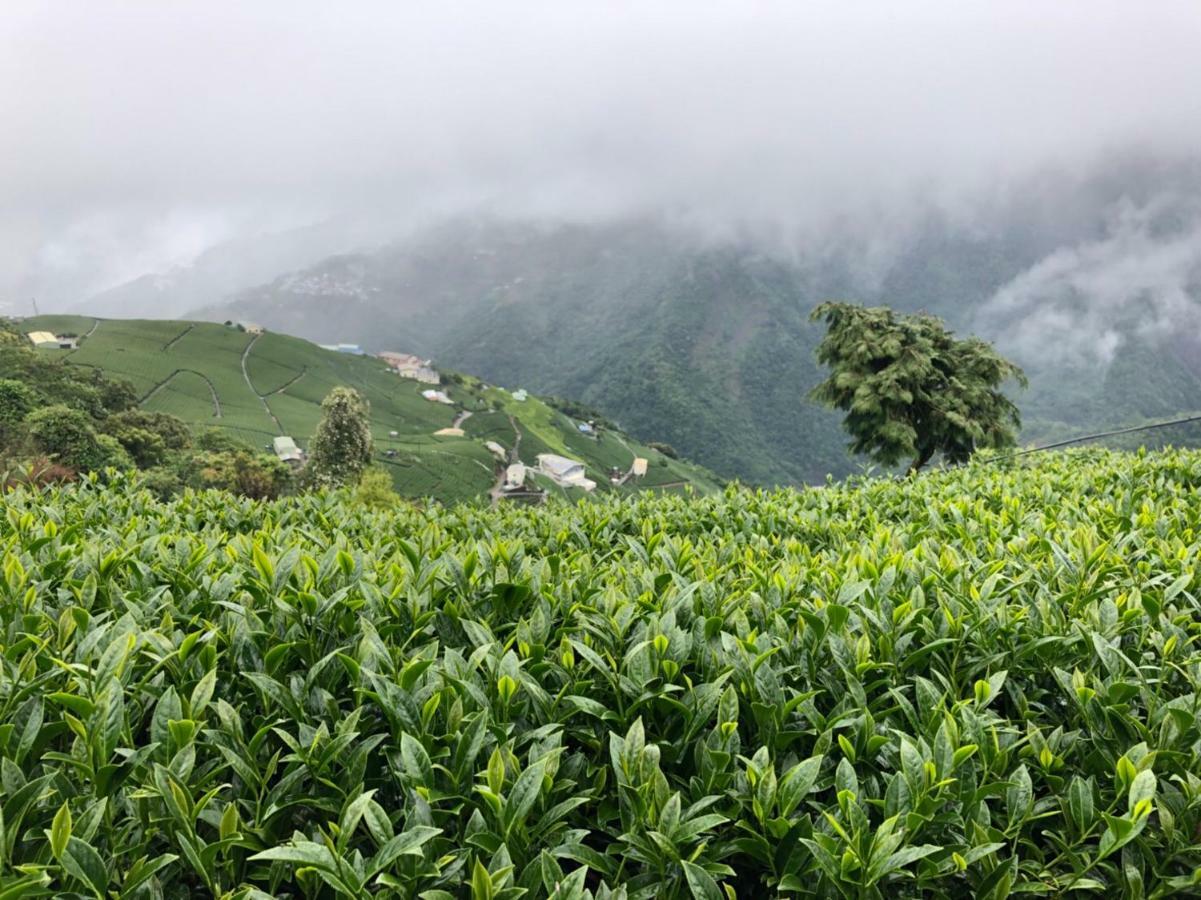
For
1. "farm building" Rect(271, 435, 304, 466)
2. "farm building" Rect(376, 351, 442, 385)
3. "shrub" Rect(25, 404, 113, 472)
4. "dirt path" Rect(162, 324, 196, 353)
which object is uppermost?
"dirt path" Rect(162, 324, 196, 353)

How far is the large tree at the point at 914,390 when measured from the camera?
18.5 m

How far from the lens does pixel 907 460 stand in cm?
1947

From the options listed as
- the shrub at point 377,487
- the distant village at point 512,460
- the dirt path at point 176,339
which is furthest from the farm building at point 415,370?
the shrub at point 377,487

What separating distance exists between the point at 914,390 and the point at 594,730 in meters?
19.5

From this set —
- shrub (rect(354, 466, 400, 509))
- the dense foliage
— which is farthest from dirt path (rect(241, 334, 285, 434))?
shrub (rect(354, 466, 400, 509))

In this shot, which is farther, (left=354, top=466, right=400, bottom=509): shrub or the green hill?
the green hill

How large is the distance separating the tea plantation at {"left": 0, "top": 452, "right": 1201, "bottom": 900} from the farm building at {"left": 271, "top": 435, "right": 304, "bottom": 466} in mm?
59796

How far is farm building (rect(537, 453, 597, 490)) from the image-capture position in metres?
68.3

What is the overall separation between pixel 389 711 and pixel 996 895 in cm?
123

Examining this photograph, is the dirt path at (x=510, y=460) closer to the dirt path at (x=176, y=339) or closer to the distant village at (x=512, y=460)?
the distant village at (x=512, y=460)

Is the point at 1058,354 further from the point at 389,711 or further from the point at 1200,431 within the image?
the point at 389,711

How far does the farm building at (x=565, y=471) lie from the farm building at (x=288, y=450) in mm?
22506

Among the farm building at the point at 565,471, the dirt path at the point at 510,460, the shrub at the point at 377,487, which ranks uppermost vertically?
the shrub at the point at 377,487

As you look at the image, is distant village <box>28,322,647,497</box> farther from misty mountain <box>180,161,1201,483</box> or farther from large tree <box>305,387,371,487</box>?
misty mountain <box>180,161,1201,483</box>
